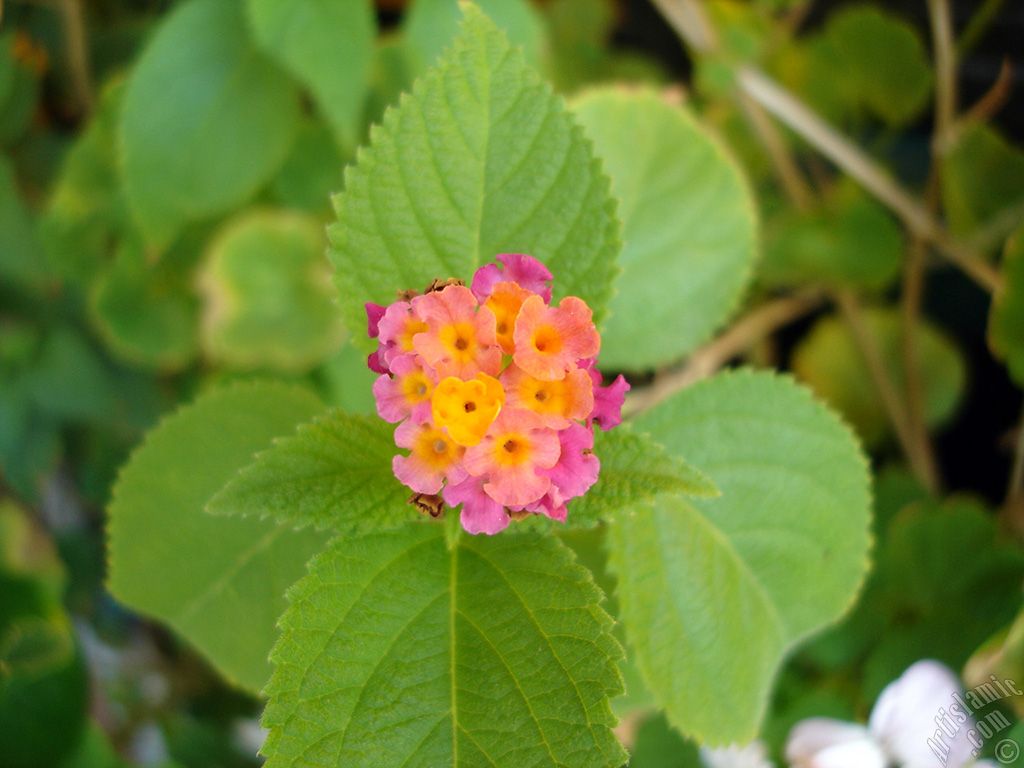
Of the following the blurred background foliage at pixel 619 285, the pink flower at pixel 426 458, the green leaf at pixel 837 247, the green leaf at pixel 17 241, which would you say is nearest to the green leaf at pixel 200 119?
the blurred background foliage at pixel 619 285

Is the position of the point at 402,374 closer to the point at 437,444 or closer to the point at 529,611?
the point at 437,444

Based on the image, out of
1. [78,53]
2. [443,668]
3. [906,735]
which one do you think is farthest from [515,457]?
[78,53]

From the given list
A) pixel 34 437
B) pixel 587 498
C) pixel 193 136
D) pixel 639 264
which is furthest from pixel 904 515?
pixel 34 437

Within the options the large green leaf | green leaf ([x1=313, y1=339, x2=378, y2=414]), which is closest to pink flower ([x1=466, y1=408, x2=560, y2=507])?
green leaf ([x1=313, y1=339, x2=378, y2=414])

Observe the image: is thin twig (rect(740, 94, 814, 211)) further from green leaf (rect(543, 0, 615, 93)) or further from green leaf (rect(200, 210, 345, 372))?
green leaf (rect(200, 210, 345, 372))

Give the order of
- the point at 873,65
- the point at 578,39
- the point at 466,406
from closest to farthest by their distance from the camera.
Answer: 1. the point at 466,406
2. the point at 873,65
3. the point at 578,39

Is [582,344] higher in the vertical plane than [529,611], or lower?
higher

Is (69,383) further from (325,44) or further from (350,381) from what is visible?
(325,44)
